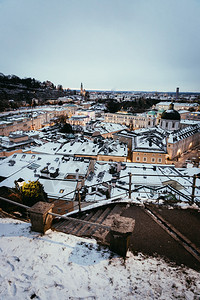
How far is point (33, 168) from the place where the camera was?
2012 centimetres

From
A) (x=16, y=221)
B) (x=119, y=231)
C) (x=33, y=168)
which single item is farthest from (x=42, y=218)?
(x=33, y=168)

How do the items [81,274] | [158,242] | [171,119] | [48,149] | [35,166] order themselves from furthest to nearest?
[171,119] < [48,149] < [35,166] < [158,242] < [81,274]

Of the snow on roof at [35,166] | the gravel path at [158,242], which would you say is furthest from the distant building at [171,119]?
the gravel path at [158,242]

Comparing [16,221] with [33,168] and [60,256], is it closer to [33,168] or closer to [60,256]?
[60,256]

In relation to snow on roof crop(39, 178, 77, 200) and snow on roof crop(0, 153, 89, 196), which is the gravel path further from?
snow on roof crop(0, 153, 89, 196)

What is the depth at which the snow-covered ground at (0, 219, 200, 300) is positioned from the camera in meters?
3.56

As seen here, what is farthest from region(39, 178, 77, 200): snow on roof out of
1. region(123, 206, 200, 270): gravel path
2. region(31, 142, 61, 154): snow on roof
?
region(31, 142, 61, 154): snow on roof

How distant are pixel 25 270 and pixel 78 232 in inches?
81.8

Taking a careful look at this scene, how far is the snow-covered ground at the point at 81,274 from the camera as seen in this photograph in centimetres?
356

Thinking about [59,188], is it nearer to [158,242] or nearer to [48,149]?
[158,242]

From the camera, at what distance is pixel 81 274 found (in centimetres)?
395

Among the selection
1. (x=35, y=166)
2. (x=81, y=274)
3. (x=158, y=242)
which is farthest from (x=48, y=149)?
(x=81, y=274)

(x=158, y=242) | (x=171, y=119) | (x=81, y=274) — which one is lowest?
(x=81, y=274)

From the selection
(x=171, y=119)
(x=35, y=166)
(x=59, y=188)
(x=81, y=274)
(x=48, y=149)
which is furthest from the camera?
(x=171, y=119)
